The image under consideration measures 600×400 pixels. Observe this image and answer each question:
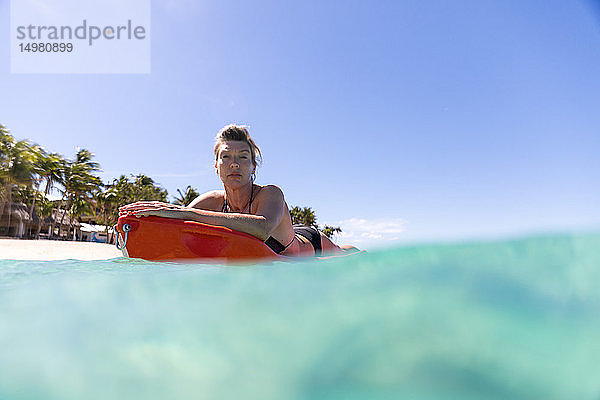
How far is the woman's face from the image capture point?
3.45m

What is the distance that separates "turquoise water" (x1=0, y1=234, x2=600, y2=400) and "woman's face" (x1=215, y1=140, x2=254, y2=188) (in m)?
1.90

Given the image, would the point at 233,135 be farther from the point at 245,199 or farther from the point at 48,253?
the point at 48,253

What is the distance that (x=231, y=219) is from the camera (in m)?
2.70

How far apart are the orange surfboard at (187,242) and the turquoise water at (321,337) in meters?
0.89

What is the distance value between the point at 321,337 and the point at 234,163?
2.55 metres

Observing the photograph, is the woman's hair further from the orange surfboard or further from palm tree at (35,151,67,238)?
palm tree at (35,151,67,238)

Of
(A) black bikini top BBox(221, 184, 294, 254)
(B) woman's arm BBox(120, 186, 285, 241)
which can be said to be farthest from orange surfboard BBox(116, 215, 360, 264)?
(A) black bikini top BBox(221, 184, 294, 254)

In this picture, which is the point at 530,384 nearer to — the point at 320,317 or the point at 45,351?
the point at 320,317

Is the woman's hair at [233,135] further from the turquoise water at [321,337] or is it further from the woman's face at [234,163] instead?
the turquoise water at [321,337]

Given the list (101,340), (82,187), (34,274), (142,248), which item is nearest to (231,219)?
(142,248)

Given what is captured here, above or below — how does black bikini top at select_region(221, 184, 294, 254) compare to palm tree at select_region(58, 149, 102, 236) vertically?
below

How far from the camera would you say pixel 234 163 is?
345cm

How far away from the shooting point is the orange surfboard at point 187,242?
257cm

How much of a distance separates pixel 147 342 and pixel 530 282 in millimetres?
1551
